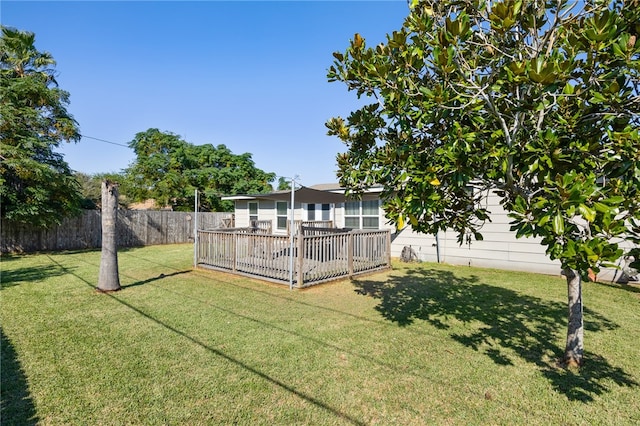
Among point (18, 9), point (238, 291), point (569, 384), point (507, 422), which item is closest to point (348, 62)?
point (507, 422)

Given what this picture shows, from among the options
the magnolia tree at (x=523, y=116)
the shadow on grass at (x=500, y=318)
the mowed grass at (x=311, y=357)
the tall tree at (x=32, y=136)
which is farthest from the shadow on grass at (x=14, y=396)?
the tall tree at (x=32, y=136)

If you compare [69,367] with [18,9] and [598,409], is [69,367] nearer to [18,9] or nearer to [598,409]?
[598,409]

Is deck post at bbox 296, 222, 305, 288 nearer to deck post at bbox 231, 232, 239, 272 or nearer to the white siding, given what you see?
deck post at bbox 231, 232, 239, 272

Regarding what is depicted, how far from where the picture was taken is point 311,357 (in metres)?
3.52

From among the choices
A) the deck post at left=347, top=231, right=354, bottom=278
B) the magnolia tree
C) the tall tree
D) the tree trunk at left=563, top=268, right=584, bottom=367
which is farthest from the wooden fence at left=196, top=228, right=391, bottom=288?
the tall tree

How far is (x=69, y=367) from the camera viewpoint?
322cm

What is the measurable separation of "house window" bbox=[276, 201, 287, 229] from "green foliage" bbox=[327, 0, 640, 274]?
34.2 feet

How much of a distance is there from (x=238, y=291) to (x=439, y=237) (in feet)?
21.8

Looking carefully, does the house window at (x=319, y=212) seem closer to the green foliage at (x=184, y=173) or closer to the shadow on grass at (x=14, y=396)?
the shadow on grass at (x=14, y=396)

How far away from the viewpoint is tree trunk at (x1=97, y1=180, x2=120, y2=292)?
6340 mm

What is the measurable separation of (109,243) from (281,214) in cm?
810

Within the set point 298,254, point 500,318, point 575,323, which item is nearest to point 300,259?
point 298,254

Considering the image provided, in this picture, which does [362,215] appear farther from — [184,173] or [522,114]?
[184,173]

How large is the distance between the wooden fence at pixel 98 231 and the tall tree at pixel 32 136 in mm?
1006
